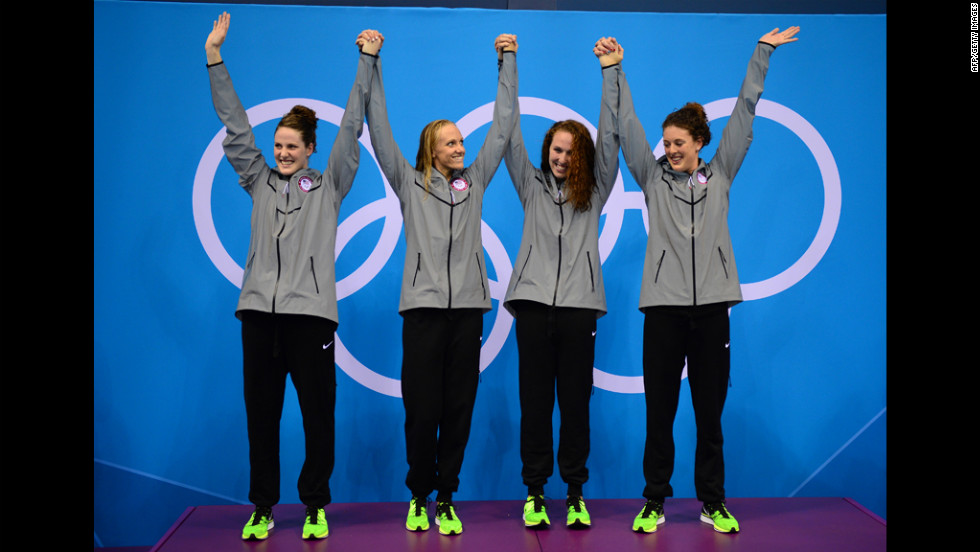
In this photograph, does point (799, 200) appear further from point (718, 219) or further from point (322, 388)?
point (322, 388)

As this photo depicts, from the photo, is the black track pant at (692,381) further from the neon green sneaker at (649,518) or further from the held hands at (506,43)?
the held hands at (506,43)

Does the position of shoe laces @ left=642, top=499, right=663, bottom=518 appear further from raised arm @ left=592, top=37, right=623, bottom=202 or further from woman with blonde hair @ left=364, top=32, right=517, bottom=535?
raised arm @ left=592, top=37, right=623, bottom=202

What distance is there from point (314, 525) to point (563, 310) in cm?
130

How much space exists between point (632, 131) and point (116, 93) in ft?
8.69

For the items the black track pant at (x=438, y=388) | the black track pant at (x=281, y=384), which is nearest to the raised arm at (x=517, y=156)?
the black track pant at (x=438, y=388)

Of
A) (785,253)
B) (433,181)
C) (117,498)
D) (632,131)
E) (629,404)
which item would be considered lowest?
(117,498)

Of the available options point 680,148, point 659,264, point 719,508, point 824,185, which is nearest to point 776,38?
point 680,148

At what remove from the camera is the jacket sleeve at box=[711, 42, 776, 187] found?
124 inches

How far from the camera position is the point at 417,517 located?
3.14 meters

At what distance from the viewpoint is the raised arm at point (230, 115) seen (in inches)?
121

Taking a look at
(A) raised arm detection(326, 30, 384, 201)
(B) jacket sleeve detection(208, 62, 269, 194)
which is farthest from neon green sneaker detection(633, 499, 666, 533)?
(B) jacket sleeve detection(208, 62, 269, 194)

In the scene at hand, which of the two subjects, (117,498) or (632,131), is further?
(117,498)

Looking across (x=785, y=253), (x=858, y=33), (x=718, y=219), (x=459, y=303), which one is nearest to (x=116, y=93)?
(x=459, y=303)

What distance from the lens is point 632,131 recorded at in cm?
318
